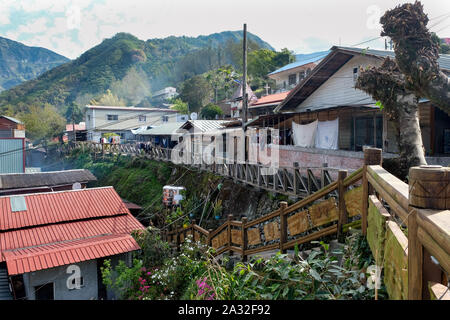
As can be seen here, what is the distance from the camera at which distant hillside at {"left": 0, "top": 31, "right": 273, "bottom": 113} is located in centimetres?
8069

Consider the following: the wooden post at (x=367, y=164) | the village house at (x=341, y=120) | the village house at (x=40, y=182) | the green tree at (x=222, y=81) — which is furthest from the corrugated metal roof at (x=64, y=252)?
the green tree at (x=222, y=81)

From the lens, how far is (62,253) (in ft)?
34.7

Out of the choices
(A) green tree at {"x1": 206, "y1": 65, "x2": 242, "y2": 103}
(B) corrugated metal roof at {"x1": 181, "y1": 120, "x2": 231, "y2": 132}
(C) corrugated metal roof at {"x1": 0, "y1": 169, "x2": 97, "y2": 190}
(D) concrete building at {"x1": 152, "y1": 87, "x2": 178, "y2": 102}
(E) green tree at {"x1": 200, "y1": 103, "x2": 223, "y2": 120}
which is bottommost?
(C) corrugated metal roof at {"x1": 0, "y1": 169, "x2": 97, "y2": 190}

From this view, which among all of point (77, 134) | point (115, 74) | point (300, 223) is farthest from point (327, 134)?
point (115, 74)

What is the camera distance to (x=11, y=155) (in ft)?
92.5

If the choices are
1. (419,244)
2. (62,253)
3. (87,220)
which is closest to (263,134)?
(87,220)

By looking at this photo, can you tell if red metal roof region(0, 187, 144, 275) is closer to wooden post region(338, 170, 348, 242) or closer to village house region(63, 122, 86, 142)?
wooden post region(338, 170, 348, 242)

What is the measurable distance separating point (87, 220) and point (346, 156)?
12.0m

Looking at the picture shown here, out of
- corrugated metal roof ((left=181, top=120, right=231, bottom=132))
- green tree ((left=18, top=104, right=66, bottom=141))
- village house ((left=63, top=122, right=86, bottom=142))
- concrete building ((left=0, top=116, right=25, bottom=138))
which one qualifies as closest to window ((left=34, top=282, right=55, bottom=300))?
corrugated metal roof ((left=181, top=120, right=231, bottom=132))

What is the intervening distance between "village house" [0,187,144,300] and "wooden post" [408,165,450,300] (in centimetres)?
1102

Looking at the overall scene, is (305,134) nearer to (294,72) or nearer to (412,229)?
(412,229)

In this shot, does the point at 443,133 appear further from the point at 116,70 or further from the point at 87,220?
the point at 116,70

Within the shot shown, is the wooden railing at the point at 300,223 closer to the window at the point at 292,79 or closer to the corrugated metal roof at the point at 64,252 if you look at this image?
the corrugated metal roof at the point at 64,252
